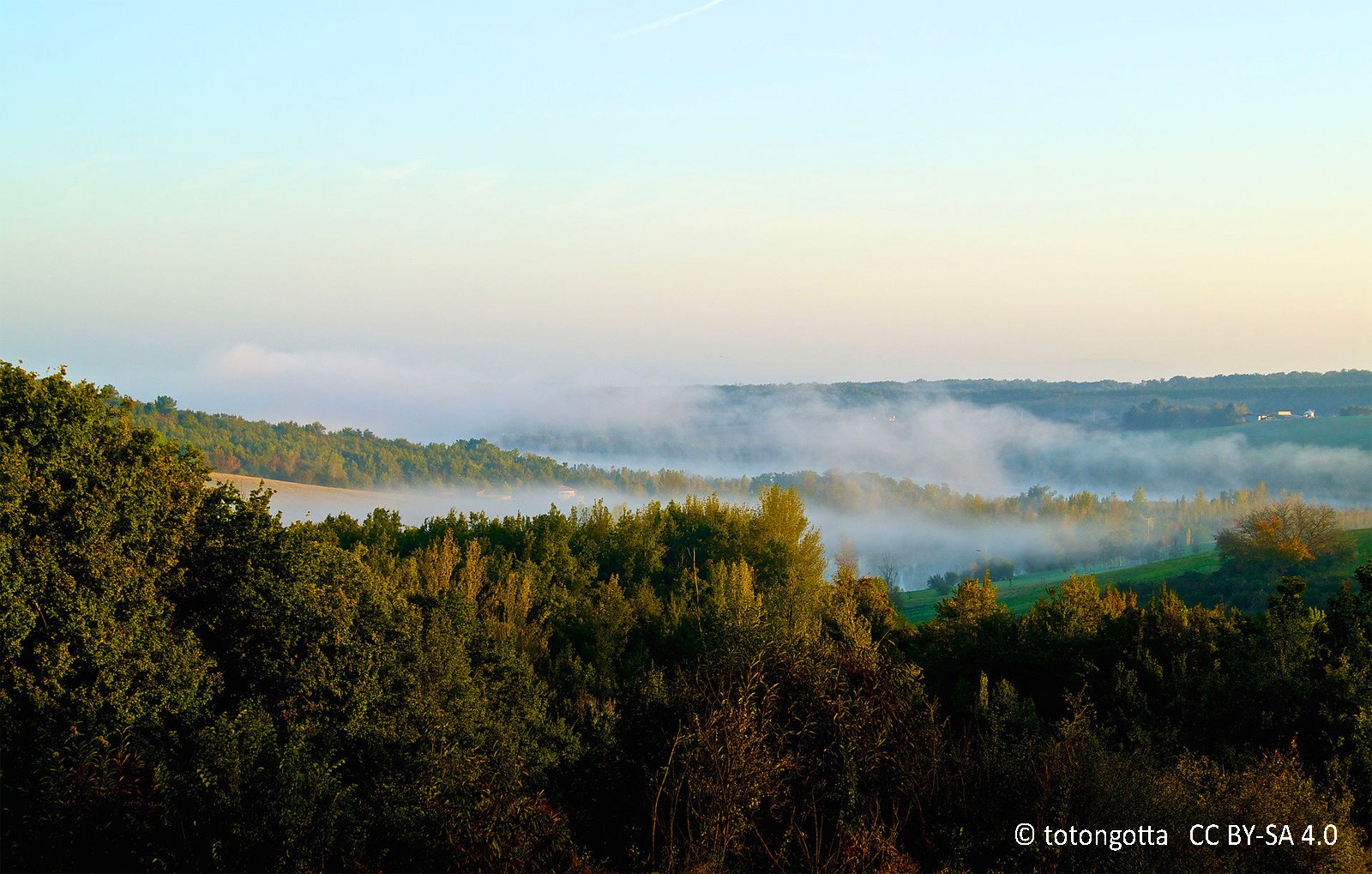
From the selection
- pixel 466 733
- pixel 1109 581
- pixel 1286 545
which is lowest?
pixel 1109 581

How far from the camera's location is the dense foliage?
1912cm

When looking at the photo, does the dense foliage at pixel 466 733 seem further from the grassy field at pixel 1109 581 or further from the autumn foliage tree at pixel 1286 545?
the grassy field at pixel 1109 581

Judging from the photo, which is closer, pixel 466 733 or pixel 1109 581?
pixel 466 733

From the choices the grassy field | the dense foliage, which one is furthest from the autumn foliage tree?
the dense foliage

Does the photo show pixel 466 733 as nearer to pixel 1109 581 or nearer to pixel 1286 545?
pixel 1286 545

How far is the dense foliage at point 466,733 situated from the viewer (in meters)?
19.1

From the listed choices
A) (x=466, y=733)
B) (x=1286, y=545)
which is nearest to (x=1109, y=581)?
(x=1286, y=545)

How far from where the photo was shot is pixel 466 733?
1005 inches

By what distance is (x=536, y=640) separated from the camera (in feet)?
163

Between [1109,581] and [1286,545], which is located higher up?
[1286,545]

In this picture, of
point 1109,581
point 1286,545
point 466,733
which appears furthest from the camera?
point 1109,581

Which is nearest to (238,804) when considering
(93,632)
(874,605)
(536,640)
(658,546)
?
(93,632)

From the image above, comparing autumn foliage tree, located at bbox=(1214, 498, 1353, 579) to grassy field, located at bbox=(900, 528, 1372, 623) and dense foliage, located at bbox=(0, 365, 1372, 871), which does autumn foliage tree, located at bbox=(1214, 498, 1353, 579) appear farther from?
dense foliage, located at bbox=(0, 365, 1372, 871)

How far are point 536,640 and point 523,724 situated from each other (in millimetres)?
22214
